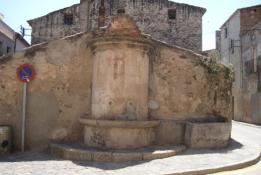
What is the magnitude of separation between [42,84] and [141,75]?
2.87 meters

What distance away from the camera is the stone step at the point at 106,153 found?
7309 millimetres

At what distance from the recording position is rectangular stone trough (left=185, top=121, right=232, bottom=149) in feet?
29.0

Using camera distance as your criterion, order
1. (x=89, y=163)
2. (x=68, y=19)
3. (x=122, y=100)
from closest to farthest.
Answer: (x=89, y=163) < (x=122, y=100) < (x=68, y=19)

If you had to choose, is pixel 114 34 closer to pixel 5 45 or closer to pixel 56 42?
pixel 56 42

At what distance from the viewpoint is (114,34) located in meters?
8.41

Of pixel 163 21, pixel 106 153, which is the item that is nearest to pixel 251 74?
pixel 163 21

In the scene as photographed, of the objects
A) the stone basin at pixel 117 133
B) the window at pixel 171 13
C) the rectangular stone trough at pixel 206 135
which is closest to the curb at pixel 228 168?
the rectangular stone trough at pixel 206 135

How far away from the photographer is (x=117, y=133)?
8.14 m

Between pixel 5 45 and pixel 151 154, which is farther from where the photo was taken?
pixel 5 45

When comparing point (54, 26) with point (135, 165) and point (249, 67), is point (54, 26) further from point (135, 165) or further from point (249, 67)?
point (135, 165)

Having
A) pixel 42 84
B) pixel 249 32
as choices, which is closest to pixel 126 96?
pixel 42 84

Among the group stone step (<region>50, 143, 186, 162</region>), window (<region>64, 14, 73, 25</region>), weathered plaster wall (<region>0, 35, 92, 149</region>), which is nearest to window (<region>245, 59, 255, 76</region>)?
window (<region>64, 14, 73, 25</region>)

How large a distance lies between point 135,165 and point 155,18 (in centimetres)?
1676

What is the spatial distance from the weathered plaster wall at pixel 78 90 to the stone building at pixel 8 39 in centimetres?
1648
